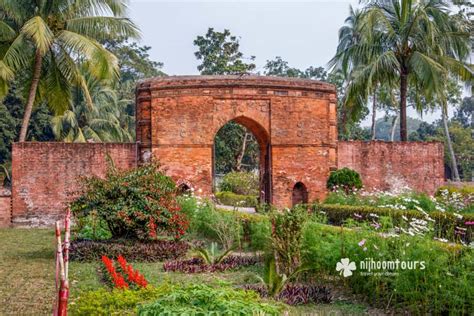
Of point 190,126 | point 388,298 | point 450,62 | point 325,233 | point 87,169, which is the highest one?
point 450,62

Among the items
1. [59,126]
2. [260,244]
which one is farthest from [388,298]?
[59,126]

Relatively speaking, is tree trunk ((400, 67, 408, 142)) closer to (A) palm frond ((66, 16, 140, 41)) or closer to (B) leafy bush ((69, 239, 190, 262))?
(A) palm frond ((66, 16, 140, 41))

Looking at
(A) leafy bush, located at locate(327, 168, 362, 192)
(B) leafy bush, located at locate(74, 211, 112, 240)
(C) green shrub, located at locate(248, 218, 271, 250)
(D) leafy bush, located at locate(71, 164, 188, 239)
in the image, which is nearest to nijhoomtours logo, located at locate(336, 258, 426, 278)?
(C) green shrub, located at locate(248, 218, 271, 250)

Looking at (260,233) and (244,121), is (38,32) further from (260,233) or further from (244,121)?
(260,233)

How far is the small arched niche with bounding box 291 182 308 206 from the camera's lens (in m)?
18.0

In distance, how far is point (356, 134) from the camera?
42.6 metres

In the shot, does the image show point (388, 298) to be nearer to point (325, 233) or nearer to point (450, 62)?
point (325, 233)

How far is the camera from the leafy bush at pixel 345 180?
17172 millimetres

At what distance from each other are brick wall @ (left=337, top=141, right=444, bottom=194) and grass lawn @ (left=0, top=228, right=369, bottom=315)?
10909 mm

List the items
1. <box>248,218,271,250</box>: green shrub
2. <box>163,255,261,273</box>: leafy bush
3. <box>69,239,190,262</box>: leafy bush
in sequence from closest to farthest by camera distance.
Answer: <box>163,255,261,273</box>: leafy bush → <box>248,218,271,250</box>: green shrub → <box>69,239,190,262</box>: leafy bush

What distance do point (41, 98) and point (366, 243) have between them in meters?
15.8

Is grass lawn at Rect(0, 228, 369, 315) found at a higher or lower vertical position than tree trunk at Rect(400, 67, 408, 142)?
lower

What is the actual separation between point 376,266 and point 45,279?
15.8ft

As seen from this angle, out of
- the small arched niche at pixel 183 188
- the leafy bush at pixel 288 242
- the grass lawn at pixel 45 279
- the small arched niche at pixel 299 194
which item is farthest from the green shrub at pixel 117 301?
the small arched niche at pixel 299 194
